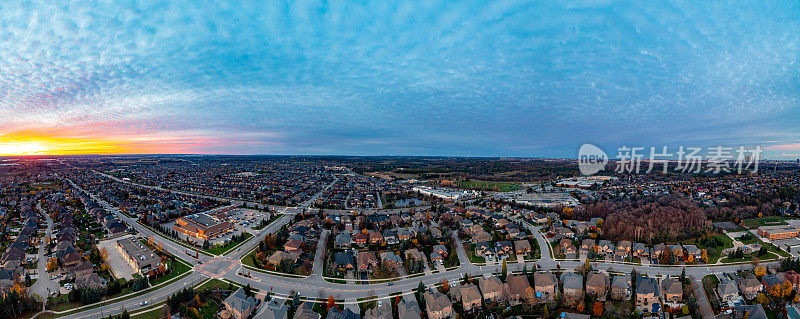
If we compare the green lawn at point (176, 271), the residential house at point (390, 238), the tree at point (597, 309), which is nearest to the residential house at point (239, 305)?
the green lawn at point (176, 271)

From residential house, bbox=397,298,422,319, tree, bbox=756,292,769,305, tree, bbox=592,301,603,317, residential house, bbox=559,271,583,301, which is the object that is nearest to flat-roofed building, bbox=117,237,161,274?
residential house, bbox=397,298,422,319

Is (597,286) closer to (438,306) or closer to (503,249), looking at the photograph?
(503,249)

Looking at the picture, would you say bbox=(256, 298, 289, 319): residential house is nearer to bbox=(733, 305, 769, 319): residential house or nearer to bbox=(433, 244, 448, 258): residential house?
bbox=(433, 244, 448, 258): residential house

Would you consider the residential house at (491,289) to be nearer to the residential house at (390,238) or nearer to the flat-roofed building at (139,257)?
the residential house at (390,238)

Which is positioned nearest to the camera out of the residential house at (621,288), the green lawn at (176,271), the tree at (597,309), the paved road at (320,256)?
the tree at (597,309)

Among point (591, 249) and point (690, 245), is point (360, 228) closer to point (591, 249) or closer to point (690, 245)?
point (591, 249)

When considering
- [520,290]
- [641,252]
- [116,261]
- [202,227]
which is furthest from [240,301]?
[641,252]

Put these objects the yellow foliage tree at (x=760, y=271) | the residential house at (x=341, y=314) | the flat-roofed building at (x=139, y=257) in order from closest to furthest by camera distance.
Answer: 1. the residential house at (x=341, y=314)
2. the yellow foliage tree at (x=760, y=271)
3. the flat-roofed building at (x=139, y=257)

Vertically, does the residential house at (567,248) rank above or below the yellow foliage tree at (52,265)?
above
